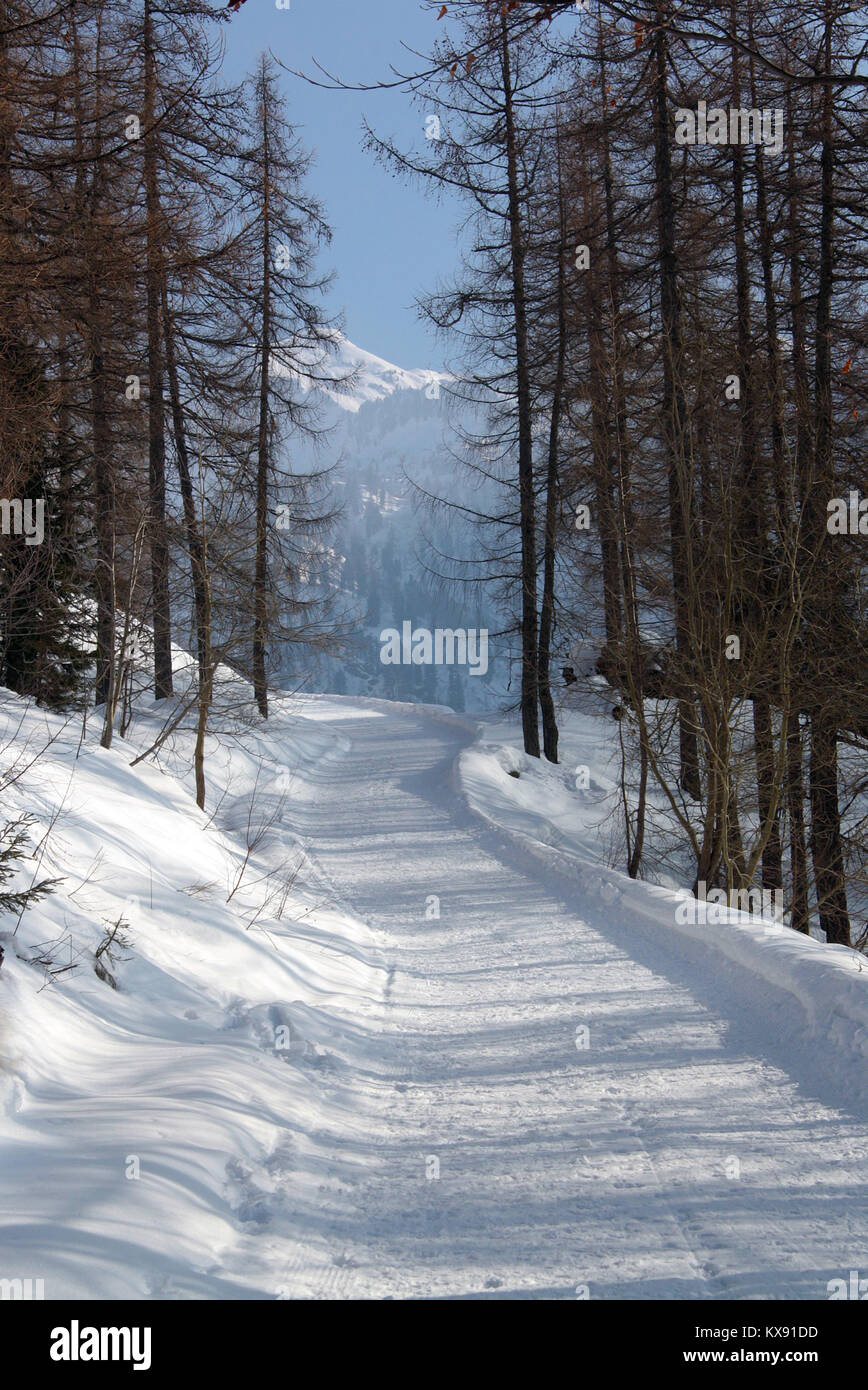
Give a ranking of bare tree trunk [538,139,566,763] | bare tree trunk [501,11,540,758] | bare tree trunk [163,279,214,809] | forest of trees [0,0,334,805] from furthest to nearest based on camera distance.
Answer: bare tree trunk [538,139,566,763] < bare tree trunk [501,11,540,758] < bare tree trunk [163,279,214,809] < forest of trees [0,0,334,805]

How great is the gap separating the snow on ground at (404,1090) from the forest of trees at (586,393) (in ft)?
10.9

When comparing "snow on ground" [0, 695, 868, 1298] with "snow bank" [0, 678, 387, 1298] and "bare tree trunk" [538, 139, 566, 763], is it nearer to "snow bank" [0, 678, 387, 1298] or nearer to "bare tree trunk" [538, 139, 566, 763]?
"snow bank" [0, 678, 387, 1298]

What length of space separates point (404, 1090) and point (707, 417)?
1045cm

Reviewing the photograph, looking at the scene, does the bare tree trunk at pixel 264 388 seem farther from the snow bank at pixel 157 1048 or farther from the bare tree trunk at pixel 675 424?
the snow bank at pixel 157 1048

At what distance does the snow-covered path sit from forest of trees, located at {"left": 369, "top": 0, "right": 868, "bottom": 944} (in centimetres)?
456

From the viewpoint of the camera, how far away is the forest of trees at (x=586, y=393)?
9398 millimetres

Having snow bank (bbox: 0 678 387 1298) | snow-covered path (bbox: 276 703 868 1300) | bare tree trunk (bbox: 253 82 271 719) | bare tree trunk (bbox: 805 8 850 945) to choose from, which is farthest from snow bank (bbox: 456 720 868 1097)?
bare tree trunk (bbox: 253 82 271 719)

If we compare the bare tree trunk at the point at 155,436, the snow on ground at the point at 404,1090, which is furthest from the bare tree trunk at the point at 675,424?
the bare tree trunk at the point at 155,436

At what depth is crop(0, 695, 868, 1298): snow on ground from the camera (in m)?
3.22

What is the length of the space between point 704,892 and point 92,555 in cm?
935

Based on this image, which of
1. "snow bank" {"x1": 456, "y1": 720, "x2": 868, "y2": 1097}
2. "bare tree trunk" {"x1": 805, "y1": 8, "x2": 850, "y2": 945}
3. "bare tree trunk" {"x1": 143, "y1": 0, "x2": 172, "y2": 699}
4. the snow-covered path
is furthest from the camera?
"bare tree trunk" {"x1": 143, "y1": 0, "x2": 172, "y2": 699}
